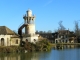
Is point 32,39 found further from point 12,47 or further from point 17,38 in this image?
point 12,47

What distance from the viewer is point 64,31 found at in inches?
4801

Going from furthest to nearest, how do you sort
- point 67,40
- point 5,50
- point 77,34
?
point 77,34
point 67,40
point 5,50

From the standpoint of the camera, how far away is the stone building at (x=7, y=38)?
200 feet

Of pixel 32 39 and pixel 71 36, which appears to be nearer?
pixel 32 39

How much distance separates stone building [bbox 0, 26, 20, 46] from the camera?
60875 mm

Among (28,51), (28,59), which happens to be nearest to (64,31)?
(28,51)

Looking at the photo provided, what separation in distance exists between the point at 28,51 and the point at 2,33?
8.89 m

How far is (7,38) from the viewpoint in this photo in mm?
61094

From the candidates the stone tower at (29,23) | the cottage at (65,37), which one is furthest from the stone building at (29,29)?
the cottage at (65,37)

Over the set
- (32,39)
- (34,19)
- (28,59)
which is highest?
(34,19)

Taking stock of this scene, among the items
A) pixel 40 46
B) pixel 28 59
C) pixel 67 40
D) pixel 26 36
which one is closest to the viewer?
pixel 28 59

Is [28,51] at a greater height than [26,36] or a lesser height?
lesser

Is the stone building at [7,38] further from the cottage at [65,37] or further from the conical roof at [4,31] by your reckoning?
the cottage at [65,37]

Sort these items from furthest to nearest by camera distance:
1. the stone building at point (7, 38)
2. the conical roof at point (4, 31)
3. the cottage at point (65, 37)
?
the cottage at point (65, 37)
the conical roof at point (4, 31)
the stone building at point (7, 38)
